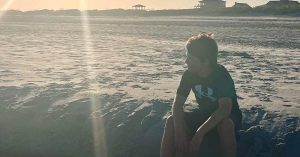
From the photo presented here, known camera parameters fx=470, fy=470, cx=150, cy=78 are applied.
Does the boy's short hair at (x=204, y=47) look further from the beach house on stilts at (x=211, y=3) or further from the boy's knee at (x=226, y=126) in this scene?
the beach house on stilts at (x=211, y=3)

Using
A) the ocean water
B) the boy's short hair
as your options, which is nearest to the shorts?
the boy's short hair

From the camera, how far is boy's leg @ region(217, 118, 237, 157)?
439cm

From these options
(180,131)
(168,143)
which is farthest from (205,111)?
(168,143)

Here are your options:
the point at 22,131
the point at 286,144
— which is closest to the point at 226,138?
the point at 286,144

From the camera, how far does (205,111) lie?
4672 millimetres

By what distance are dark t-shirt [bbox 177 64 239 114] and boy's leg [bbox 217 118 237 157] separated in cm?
26

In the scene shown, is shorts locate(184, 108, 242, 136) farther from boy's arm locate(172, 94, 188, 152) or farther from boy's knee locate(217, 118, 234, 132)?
boy's knee locate(217, 118, 234, 132)

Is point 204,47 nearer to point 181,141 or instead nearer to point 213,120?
point 213,120

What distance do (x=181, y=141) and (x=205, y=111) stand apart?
1.44ft

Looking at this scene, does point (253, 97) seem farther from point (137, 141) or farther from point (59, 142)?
point (59, 142)

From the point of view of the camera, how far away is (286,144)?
5.42 metres

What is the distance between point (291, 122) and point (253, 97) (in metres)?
1.29

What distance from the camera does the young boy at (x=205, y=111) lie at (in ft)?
14.4

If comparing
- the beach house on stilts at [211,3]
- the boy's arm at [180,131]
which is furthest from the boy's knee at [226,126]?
the beach house on stilts at [211,3]
